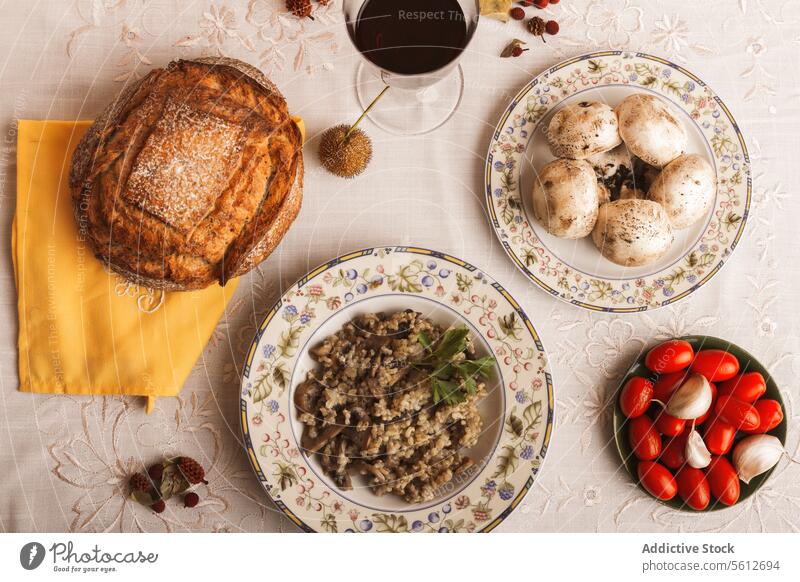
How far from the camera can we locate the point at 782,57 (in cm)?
86

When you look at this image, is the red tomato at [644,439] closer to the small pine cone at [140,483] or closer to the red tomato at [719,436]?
the red tomato at [719,436]

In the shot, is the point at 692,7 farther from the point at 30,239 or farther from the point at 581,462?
the point at 30,239

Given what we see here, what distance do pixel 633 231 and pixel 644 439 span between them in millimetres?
291

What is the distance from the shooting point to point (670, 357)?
2.63 ft

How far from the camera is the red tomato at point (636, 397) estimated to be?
80 centimetres

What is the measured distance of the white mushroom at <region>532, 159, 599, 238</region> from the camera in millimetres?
741

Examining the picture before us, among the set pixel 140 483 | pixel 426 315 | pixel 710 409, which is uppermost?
pixel 426 315

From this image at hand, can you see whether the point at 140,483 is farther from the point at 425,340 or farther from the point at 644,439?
the point at 644,439

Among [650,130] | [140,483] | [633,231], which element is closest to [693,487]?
[633,231]

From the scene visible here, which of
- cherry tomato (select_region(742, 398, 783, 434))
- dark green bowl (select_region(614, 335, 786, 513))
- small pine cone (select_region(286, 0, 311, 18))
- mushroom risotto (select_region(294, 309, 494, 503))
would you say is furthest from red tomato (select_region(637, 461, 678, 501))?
small pine cone (select_region(286, 0, 311, 18))

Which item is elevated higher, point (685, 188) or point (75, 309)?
point (685, 188)
